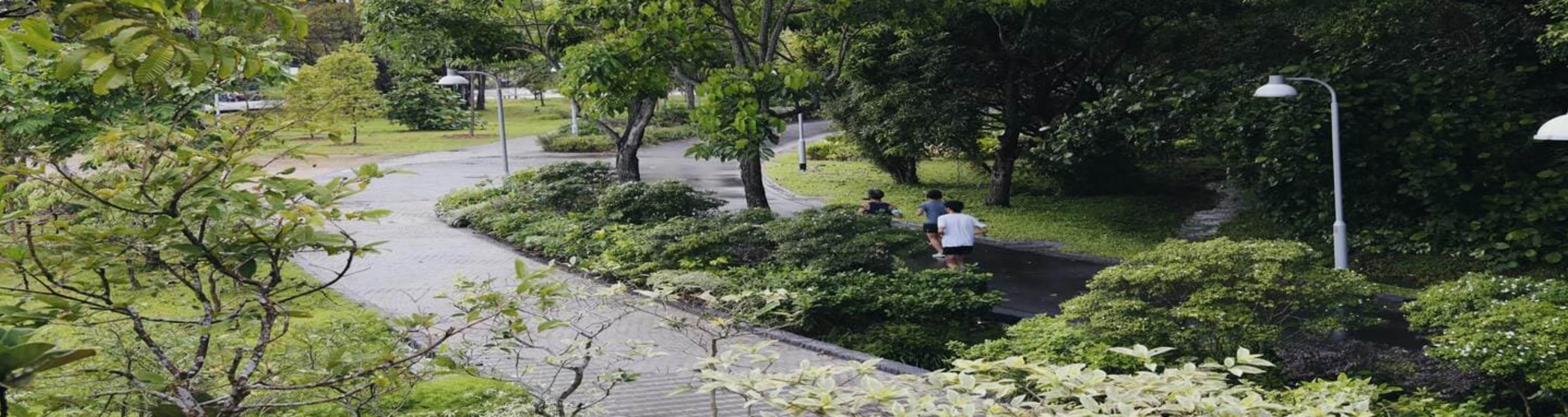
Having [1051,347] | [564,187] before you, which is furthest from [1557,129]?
[564,187]

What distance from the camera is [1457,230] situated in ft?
46.7

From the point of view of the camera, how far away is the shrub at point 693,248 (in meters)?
13.7

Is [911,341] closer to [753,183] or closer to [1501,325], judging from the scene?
[1501,325]

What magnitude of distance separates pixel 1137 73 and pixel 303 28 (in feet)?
46.8

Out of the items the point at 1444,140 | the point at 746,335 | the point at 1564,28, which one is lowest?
the point at 746,335

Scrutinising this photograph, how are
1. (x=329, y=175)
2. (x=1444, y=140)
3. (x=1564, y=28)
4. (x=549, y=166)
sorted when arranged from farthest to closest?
(x=329, y=175)
(x=549, y=166)
(x=1444, y=140)
(x=1564, y=28)

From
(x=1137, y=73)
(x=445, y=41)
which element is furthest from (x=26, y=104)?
(x=1137, y=73)

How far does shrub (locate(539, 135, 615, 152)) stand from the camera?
3778cm

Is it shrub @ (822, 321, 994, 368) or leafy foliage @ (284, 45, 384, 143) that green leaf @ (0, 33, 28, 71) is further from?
leafy foliage @ (284, 45, 384, 143)

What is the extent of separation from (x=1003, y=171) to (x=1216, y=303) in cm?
1248

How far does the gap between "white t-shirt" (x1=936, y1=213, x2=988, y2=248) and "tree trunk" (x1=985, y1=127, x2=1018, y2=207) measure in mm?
→ 7265

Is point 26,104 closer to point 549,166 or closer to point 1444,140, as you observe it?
point 549,166

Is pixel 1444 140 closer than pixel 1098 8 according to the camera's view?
Yes

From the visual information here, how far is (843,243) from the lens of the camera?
1247 centimetres
